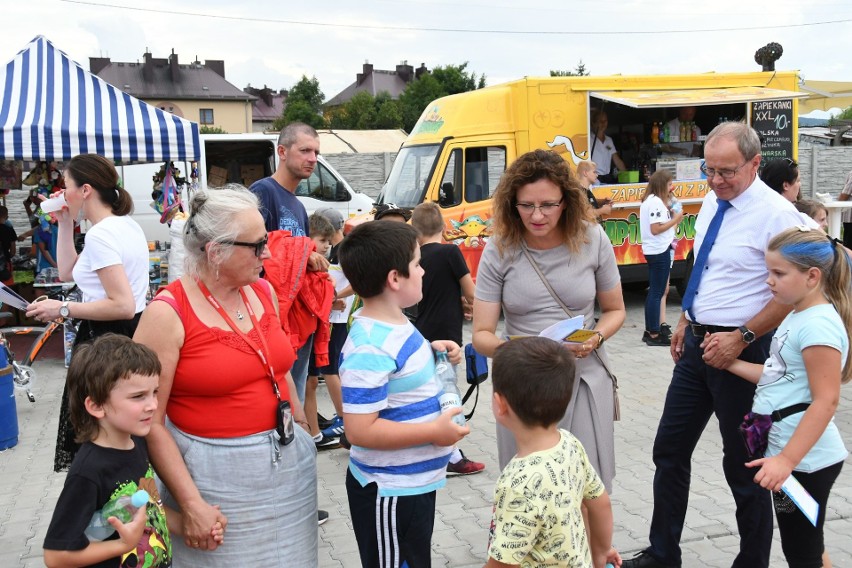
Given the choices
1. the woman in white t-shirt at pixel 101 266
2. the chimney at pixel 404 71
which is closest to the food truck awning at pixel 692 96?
the woman in white t-shirt at pixel 101 266

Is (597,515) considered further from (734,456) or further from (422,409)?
(734,456)

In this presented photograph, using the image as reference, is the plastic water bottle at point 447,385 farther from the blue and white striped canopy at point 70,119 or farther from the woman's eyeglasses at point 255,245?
the blue and white striped canopy at point 70,119

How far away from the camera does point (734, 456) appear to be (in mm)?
3432

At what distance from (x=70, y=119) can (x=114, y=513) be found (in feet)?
23.6

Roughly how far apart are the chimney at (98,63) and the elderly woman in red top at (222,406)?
90.8m

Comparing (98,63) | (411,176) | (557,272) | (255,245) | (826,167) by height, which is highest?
(98,63)

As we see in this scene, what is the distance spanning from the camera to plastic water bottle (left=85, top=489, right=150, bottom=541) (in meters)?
2.26

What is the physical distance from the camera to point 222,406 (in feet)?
7.86

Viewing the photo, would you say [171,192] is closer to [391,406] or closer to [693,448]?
[693,448]

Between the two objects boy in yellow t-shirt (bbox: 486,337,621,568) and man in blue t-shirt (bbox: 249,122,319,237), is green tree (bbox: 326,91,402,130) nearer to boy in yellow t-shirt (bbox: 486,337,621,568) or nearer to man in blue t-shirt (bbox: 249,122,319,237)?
man in blue t-shirt (bbox: 249,122,319,237)

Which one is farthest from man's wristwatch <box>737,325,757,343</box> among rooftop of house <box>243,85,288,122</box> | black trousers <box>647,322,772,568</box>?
rooftop of house <box>243,85,288,122</box>

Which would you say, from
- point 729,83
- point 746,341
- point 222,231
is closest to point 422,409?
point 222,231

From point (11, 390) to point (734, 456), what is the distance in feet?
17.8

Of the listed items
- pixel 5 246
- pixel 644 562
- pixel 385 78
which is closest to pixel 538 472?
pixel 644 562
